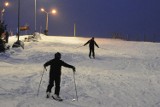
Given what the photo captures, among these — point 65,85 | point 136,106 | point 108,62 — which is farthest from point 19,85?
point 108,62

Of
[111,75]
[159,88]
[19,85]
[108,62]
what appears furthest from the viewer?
[108,62]

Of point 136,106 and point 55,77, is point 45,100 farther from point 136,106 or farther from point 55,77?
point 136,106

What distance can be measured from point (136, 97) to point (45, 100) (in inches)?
153

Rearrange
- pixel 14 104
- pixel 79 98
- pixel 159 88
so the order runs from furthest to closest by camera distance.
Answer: pixel 159 88 → pixel 79 98 → pixel 14 104

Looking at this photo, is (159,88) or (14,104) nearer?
(14,104)

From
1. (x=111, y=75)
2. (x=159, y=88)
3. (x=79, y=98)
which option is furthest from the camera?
(x=111, y=75)

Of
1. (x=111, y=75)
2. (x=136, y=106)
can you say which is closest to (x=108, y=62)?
(x=111, y=75)

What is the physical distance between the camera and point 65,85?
16.4 metres

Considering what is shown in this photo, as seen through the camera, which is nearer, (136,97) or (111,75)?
(136,97)

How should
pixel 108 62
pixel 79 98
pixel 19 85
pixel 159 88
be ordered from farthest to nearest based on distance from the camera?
1. pixel 108 62
2. pixel 159 88
3. pixel 19 85
4. pixel 79 98

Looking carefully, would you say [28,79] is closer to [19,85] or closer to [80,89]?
[19,85]

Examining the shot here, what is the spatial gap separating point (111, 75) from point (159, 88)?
4.26m

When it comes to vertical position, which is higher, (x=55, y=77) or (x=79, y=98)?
(x=55, y=77)

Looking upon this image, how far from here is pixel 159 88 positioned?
17.2 meters
